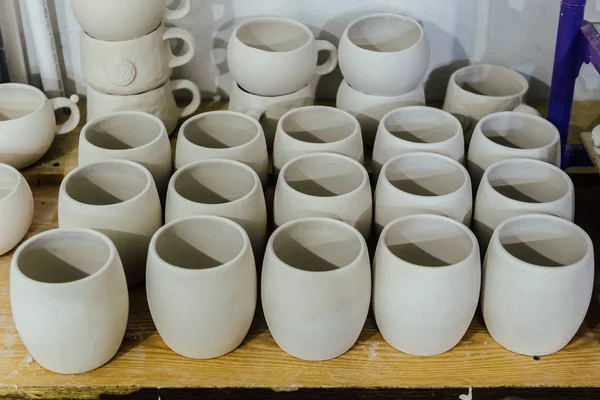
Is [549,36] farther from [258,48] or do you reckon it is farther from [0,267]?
[0,267]

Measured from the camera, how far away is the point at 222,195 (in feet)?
3.03

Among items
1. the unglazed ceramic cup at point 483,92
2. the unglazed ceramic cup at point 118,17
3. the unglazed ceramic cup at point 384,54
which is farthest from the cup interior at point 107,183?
the unglazed ceramic cup at point 483,92

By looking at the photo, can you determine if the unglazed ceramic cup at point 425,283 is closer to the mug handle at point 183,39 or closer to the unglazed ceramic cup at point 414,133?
the unglazed ceramic cup at point 414,133

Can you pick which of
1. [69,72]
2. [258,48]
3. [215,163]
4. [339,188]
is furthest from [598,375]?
[69,72]

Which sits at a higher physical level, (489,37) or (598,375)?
(489,37)

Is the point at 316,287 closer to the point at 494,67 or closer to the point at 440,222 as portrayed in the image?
the point at 440,222

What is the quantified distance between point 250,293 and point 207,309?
0.16 ft

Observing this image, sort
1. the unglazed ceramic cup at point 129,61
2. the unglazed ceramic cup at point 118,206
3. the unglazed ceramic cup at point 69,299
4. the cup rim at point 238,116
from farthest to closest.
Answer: the unglazed ceramic cup at point 129,61 < the cup rim at point 238,116 < the unglazed ceramic cup at point 118,206 < the unglazed ceramic cup at point 69,299

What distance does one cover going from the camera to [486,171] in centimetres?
90

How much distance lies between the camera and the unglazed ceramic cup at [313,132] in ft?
3.14

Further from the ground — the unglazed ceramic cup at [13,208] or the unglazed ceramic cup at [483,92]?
the unglazed ceramic cup at [483,92]

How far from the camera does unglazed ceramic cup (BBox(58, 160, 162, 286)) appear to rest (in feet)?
2.76

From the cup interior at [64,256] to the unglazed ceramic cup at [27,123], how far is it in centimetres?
28

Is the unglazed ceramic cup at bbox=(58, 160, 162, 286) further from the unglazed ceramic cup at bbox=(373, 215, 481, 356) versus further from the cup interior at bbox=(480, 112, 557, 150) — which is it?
the cup interior at bbox=(480, 112, 557, 150)
